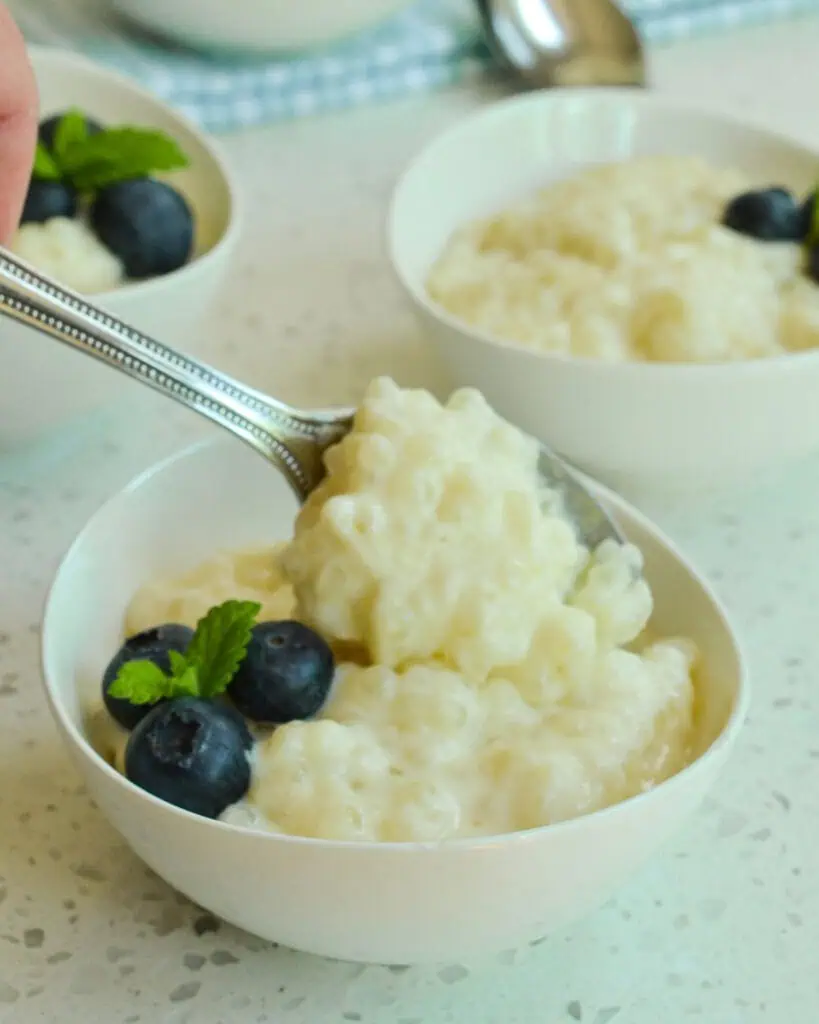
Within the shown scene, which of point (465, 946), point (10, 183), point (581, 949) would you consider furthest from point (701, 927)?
point (10, 183)

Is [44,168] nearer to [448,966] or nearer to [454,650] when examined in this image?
[454,650]

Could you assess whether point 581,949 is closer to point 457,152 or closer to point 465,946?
point 465,946

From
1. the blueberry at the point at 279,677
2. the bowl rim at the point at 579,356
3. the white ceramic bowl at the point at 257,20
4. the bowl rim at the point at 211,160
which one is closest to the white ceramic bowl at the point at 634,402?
the bowl rim at the point at 579,356

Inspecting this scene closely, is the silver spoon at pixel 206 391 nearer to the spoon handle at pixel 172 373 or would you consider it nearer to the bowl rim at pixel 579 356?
the spoon handle at pixel 172 373

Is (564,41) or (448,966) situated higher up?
(564,41)

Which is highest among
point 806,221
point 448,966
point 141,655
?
point 806,221

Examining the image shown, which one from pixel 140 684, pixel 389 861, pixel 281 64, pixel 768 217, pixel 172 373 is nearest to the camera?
pixel 389 861

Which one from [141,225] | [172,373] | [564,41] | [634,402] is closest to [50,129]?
[141,225]
